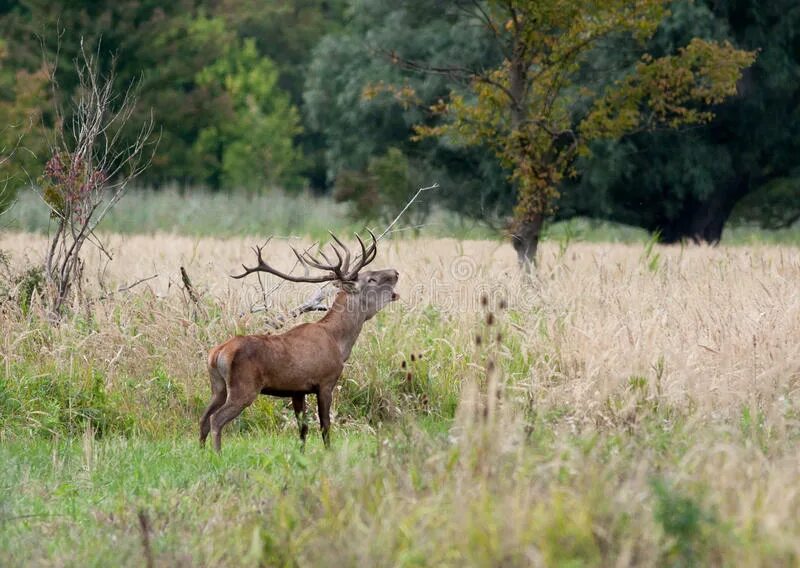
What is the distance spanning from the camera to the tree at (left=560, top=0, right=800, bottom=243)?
26.9 m

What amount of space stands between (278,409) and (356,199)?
2378 centimetres

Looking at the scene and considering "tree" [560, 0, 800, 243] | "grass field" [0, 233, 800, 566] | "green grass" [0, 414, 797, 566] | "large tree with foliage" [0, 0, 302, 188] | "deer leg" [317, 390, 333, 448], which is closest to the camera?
"green grass" [0, 414, 797, 566]

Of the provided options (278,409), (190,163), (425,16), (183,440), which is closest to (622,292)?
(278,409)

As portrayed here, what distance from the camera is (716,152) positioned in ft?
93.5

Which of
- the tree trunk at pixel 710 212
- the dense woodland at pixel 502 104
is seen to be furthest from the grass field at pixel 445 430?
the tree trunk at pixel 710 212

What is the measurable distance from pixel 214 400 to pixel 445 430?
163cm

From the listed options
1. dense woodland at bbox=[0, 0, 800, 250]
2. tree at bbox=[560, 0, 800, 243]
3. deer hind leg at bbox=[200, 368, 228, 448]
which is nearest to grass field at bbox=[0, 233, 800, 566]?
deer hind leg at bbox=[200, 368, 228, 448]

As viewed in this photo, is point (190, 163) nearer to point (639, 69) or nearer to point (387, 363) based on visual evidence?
point (639, 69)

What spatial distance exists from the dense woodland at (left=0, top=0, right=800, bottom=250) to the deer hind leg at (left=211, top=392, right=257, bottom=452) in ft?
20.0

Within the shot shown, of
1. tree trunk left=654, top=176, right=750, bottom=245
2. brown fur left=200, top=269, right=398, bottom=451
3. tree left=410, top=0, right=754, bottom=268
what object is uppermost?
tree left=410, top=0, right=754, bottom=268

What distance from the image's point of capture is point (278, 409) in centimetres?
983

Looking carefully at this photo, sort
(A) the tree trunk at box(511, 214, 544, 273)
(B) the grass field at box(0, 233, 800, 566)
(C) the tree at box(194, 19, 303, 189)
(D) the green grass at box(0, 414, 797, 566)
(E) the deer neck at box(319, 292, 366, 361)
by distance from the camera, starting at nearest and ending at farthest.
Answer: (D) the green grass at box(0, 414, 797, 566)
(B) the grass field at box(0, 233, 800, 566)
(E) the deer neck at box(319, 292, 366, 361)
(A) the tree trunk at box(511, 214, 544, 273)
(C) the tree at box(194, 19, 303, 189)

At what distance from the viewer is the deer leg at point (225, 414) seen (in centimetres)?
798

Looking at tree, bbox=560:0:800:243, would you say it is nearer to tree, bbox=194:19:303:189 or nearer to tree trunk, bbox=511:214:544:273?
tree trunk, bbox=511:214:544:273
